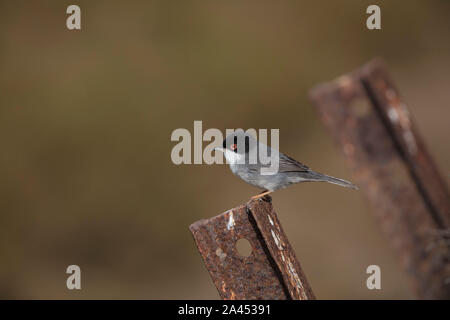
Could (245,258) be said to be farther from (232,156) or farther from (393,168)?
(393,168)

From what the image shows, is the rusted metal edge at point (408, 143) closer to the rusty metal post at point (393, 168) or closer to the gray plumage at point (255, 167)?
the rusty metal post at point (393, 168)

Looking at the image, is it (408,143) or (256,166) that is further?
(256,166)

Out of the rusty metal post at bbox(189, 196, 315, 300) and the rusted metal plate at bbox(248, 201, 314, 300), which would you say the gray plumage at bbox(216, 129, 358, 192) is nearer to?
the rusted metal plate at bbox(248, 201, 314, 300)

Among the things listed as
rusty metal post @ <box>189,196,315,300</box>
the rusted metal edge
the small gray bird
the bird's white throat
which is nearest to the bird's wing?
the small gray bird

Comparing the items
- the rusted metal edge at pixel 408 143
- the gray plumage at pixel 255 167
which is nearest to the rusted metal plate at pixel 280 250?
the gray plumage at pixel 255 167

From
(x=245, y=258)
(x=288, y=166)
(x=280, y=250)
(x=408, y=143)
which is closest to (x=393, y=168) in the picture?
(x=408, y=143)

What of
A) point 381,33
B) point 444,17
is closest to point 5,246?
point 381,33
